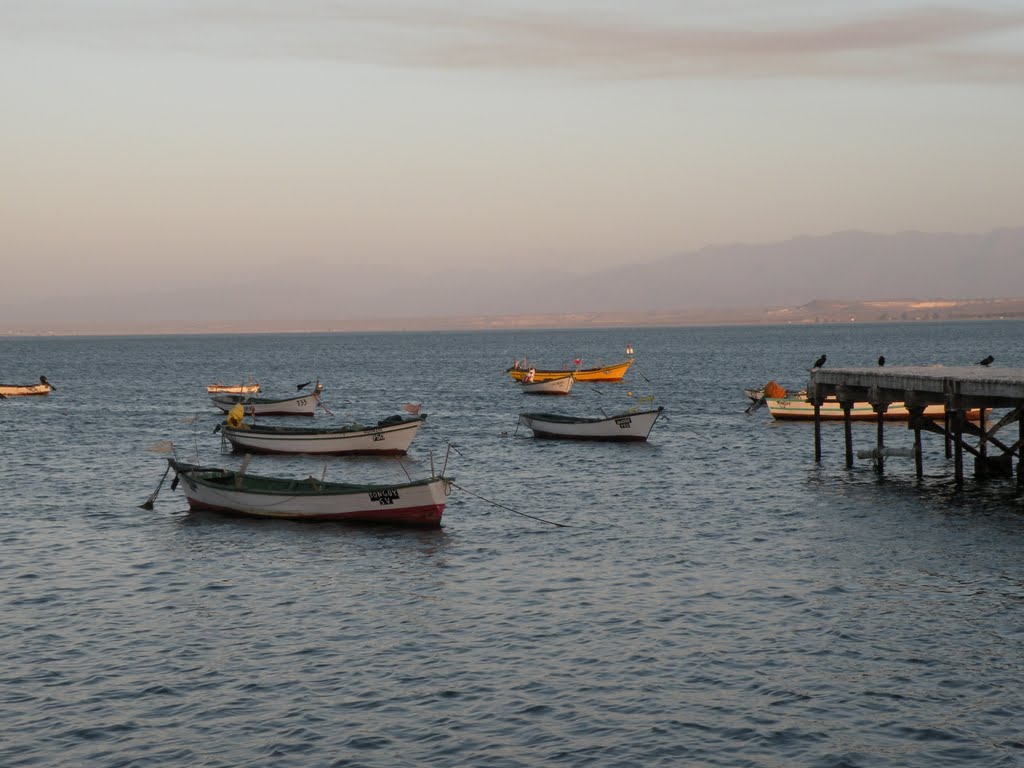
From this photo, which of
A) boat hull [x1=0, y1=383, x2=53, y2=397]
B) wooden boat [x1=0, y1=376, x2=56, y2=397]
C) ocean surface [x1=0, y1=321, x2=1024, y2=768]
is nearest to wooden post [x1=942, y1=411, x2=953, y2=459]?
ocean surface [x1=0, y1=321, x2=1024, y2=768]

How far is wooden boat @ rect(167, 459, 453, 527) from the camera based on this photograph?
3700 centimetres

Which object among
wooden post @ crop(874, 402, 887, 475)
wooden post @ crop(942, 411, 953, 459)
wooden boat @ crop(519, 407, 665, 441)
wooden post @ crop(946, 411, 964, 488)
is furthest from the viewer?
wooden boat @ crop(519, 407, 665, 441)

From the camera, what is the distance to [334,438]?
57938 mm

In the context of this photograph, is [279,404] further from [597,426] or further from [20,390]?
[20,390]

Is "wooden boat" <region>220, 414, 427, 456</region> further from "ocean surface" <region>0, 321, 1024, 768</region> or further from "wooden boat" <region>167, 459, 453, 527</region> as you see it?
"wooden boat" <region>167, 459, 453, 527</region>

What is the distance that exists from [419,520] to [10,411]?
65.9m

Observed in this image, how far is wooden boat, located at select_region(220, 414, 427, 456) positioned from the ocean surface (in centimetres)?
607

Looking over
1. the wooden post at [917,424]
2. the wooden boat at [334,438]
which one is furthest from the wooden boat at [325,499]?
the wooden post at [917,424]

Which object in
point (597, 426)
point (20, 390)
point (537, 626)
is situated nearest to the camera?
point (537, 626)

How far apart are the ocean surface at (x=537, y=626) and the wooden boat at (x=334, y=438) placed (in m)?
6.07

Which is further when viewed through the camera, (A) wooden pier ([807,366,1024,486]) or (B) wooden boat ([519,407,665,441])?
(B) wooden boat ([519,407,665,441])

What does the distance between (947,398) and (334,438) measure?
2839 cm

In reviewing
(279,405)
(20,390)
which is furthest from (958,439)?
(20,390)

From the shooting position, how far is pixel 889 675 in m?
21.9
